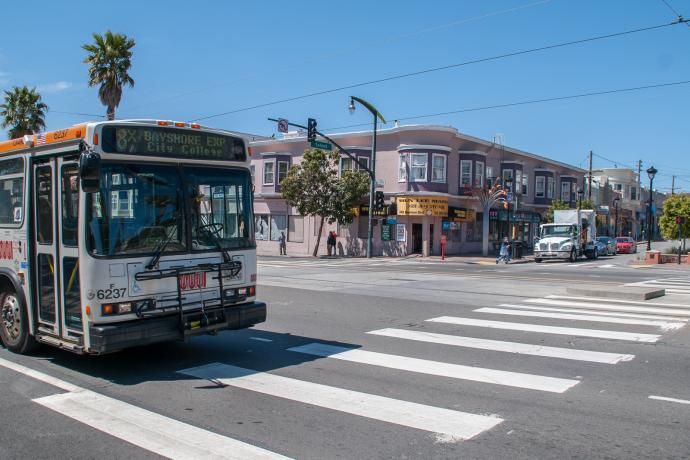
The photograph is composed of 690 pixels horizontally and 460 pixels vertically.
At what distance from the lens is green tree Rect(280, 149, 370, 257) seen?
37.1 m

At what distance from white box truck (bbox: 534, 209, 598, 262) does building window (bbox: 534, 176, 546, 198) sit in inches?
456

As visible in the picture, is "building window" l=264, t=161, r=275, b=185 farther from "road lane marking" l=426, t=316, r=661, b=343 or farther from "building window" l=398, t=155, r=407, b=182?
"road lane marking" l=426, t=316, r=661, b=343

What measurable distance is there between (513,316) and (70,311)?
8053 mm

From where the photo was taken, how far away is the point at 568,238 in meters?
36.2

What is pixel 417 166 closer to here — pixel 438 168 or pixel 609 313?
pixel 438 168

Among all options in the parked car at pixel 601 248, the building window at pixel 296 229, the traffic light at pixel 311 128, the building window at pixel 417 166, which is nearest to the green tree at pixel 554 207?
the parked car at pixel 601 248

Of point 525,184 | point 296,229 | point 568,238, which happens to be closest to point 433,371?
point 568,238

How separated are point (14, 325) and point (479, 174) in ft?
120

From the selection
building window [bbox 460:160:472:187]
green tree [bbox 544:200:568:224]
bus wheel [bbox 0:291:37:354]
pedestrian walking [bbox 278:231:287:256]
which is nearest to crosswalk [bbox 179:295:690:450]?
bus wheel [bbox 0:291:37:354]

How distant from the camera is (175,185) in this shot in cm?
733

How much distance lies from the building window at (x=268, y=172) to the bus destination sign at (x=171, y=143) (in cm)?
3600

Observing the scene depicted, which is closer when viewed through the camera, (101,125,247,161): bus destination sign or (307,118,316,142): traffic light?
(101,125,247,161): bus destination sign

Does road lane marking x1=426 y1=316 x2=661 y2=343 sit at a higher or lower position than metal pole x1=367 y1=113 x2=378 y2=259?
lower

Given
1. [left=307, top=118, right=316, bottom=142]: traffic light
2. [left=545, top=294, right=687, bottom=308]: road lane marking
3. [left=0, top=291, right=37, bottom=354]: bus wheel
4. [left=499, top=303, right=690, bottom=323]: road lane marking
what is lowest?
[left=545, top=294, right=687, bottom=308]: road lane marking
